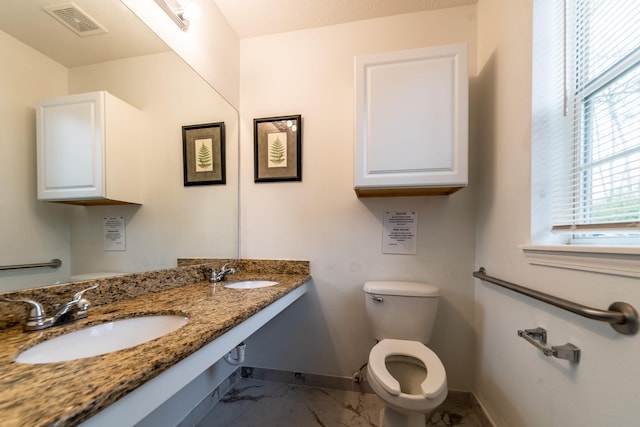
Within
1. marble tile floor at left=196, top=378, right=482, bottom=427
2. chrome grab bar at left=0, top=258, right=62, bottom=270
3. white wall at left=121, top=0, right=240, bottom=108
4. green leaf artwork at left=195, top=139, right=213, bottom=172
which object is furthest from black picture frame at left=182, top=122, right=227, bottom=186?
marble tile floor at left=196, top=378, right=482, bottom=427

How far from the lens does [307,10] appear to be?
5.03 ft

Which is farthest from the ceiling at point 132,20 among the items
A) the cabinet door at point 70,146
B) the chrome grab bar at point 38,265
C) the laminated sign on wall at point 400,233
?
the laminated sign on wall at point 400,233

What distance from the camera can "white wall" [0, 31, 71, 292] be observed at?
2.08 feet

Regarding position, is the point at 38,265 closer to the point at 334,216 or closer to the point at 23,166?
the point at 23,166

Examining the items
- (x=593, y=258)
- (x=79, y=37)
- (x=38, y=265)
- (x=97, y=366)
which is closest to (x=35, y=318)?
(x=38, y=265)

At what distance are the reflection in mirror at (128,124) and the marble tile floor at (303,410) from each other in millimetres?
934

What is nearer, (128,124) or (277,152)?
(128,124)

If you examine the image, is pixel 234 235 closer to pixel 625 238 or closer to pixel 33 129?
pixel 33 129

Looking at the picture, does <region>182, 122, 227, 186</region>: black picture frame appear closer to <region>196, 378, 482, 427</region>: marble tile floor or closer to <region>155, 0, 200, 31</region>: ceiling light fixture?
<region>155, 0, 200, 31</region>: ceiling light fixture

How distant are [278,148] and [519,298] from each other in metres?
1.58

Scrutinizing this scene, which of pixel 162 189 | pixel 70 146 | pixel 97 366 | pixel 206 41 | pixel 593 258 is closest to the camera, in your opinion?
pixel 97 366

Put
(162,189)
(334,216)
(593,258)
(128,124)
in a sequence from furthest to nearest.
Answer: (334,216), (162,189), (128,124), (593,258)

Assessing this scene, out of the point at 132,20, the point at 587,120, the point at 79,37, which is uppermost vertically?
the point at 132,20

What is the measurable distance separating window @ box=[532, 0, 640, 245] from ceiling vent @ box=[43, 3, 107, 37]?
1695 mm
